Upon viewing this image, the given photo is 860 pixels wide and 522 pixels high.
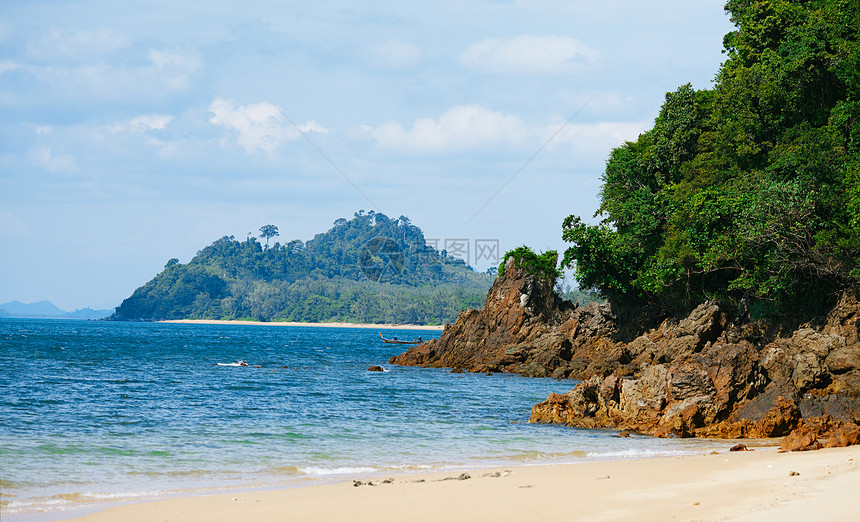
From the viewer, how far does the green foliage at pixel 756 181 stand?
1138 inches

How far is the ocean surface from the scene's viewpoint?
14.2 m

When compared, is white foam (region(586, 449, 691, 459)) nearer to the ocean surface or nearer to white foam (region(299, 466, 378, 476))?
the ocean surface

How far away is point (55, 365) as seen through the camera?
46562 mm

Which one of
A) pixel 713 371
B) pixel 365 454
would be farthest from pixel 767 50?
pixel 365 454

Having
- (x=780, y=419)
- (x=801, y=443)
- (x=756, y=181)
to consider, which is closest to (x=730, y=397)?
(x=780, y=419)

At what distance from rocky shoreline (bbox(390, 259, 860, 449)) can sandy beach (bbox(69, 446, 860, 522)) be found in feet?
14.2

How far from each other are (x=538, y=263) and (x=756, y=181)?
84.3 ft

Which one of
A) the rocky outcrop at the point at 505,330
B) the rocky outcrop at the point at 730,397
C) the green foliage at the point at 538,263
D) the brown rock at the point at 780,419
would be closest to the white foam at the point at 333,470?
the rocky outcrop at the point at 730,397

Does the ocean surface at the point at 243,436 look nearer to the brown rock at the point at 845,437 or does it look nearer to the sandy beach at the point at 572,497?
the sandy beach at the point at 572,497

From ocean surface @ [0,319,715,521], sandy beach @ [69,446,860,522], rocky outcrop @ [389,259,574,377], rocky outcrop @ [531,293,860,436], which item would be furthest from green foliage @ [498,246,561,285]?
sandy beach @ [69,446,860,522]

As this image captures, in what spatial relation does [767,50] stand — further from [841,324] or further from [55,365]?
[55,365]

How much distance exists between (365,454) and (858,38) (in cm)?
2811

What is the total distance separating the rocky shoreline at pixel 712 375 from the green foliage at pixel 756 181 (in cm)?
194

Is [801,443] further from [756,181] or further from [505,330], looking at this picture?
[505,330]
